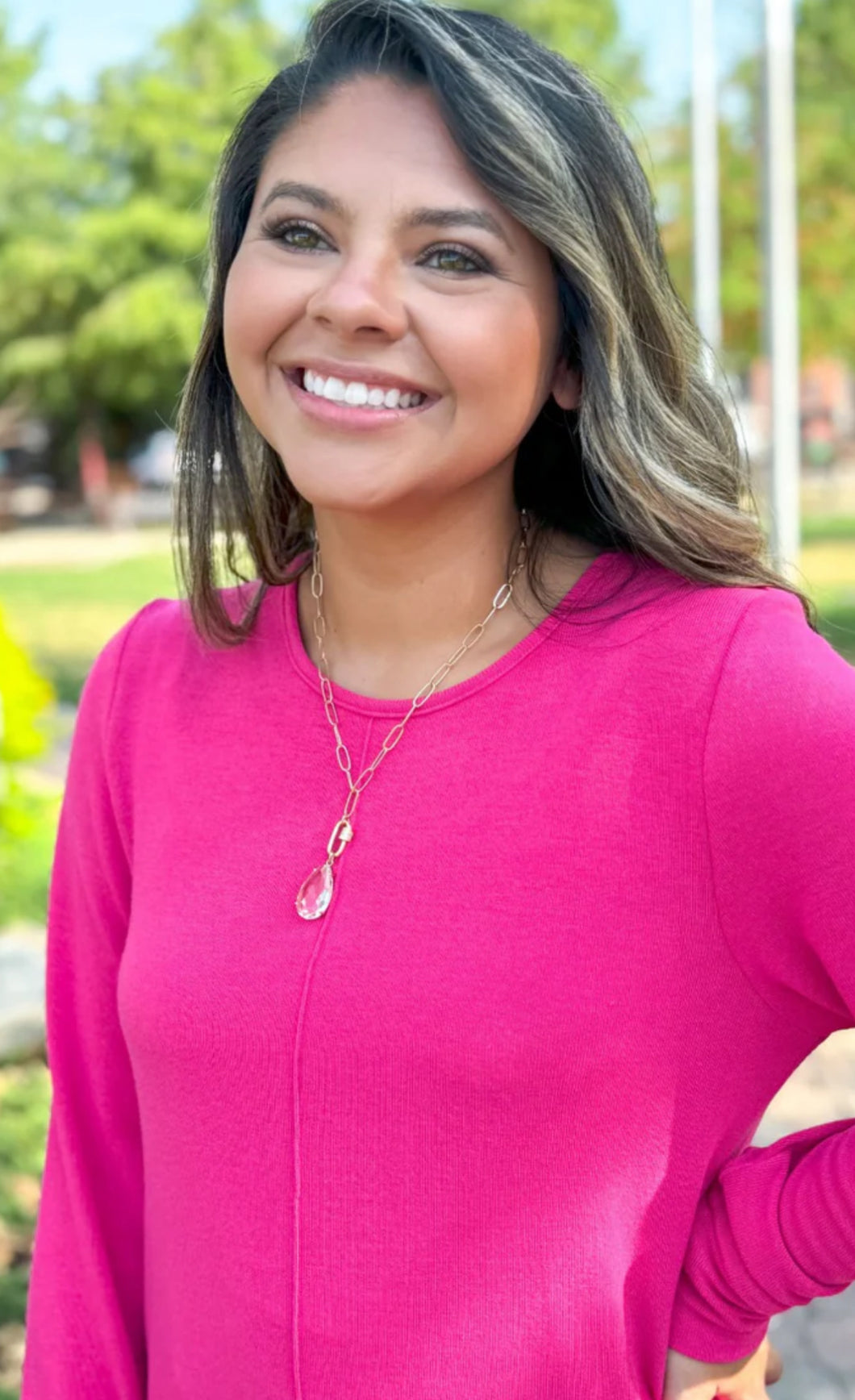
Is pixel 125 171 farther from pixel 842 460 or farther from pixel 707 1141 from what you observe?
pixel 707 1141

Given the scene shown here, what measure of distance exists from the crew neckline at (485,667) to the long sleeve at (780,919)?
0.22m

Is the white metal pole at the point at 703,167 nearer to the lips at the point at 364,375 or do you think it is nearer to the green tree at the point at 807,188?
the green tree at the point at 807,188

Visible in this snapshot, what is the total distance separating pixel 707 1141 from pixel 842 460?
139ft

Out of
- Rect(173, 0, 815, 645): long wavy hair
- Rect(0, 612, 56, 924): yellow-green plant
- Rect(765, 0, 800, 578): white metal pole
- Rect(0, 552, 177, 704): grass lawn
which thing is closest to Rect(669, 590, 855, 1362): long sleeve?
Rect(173, 0, 815, 645): long wavy hair

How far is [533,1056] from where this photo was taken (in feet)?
5.11

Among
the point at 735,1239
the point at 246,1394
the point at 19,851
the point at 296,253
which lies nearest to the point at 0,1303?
the point at 246,1394

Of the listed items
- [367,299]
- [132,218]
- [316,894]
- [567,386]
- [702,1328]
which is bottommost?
[132,218]

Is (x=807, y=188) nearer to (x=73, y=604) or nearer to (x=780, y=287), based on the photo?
(x=73, y=604)

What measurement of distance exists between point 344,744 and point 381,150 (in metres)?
0.62

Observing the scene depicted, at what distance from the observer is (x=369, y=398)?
5.60ft

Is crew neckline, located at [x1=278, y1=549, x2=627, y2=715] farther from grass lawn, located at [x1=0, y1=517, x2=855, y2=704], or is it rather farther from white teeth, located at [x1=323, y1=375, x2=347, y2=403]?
grass lawn, located at [x1=0, y1=517, x2=855, y2=704]

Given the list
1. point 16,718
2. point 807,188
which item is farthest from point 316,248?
point 807,188

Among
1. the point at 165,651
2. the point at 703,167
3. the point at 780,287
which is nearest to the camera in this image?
the point at 165,651

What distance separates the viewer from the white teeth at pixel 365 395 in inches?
67.0
